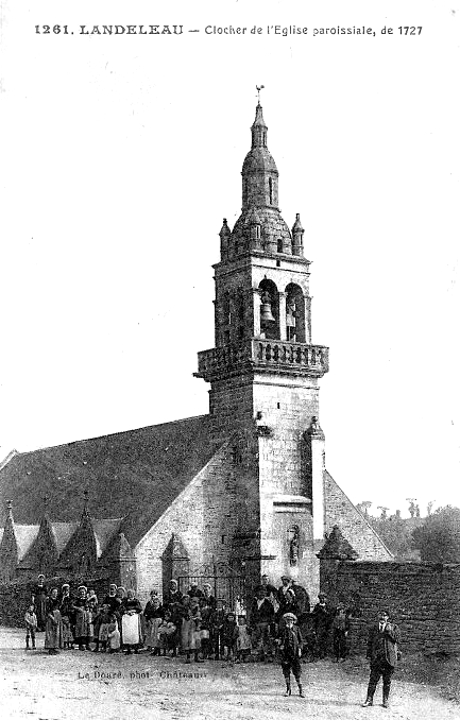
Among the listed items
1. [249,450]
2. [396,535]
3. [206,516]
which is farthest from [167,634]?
[396,535]

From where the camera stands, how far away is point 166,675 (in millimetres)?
23641

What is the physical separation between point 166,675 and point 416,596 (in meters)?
5.82

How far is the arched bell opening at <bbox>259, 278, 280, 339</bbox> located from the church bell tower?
36mm

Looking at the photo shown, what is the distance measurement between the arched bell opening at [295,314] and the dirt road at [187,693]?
592 inches

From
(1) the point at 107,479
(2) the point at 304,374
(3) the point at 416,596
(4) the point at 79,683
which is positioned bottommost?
(4) the point at 79,683

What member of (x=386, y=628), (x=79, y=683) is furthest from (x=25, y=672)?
(x=386, y=628)

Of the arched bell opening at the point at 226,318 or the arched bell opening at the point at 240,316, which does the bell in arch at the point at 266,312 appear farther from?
the arched bell opening at the point at 226,318

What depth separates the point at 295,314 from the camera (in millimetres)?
38219

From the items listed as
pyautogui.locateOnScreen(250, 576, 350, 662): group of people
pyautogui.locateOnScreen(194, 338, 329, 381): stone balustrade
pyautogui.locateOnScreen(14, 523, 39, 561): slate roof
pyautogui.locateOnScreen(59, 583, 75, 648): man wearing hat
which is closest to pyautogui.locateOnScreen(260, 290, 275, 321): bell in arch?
pyautogui.locateOnScreen(194, 338, 329, 381): stone balustrade

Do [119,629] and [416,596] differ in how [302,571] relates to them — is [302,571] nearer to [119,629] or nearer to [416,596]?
[119,629]

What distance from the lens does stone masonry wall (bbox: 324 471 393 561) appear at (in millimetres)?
40406

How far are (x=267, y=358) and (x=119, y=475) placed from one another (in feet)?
32.5

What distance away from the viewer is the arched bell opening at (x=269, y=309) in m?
37.4

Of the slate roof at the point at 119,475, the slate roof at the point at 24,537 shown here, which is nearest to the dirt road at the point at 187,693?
the slate roof at the point at 119,475
